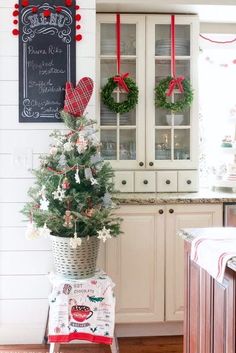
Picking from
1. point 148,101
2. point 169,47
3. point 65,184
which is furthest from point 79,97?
point 169,47

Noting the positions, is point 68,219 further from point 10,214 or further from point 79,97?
point 79,97

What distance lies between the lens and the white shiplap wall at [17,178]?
9.68 feet

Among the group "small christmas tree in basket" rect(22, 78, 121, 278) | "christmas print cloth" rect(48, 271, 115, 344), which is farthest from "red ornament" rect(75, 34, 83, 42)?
"christmas print cloth" rect(48, 271, 115, 344)

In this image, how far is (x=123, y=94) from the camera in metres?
3.43

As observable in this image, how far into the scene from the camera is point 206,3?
326 centimetres

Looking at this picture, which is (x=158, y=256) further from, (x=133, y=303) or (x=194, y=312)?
(x=194, y=312)

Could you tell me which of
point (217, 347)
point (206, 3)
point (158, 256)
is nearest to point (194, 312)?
A: point (217, 347)

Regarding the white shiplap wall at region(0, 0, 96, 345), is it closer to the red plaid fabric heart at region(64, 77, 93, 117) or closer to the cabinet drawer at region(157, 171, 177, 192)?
the red plaid fabric heart at region(64, 77, 93, 117)

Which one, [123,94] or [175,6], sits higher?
[175,6]

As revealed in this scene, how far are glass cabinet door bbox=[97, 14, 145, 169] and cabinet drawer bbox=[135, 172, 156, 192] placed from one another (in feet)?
0.26

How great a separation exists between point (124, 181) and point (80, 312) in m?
1.13

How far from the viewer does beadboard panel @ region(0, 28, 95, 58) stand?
2.94m

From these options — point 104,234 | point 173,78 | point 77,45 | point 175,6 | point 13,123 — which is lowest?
point 104,234

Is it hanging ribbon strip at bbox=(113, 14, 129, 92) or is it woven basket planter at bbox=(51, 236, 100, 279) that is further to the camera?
hanging ribbon strip at bbox=(113, 14, 129, 92)
